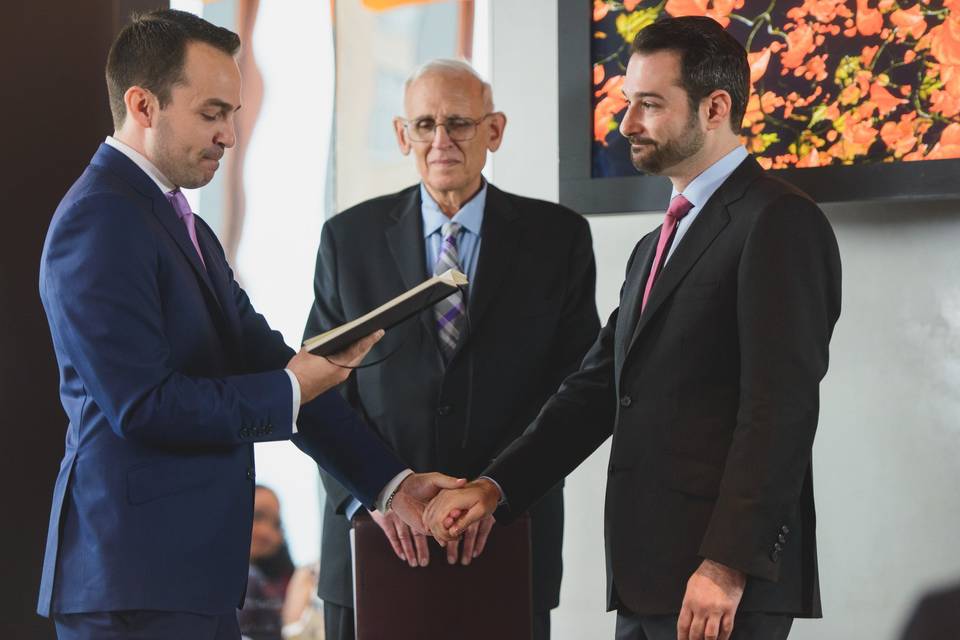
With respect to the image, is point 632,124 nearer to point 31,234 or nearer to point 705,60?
point 705,60

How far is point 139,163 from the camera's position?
6.33ft

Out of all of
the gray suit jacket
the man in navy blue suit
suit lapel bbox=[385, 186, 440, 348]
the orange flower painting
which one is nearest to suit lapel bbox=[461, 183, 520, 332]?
the gray suit jacket

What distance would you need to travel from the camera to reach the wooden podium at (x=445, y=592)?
222 centimetres

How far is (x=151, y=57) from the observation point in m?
1.94

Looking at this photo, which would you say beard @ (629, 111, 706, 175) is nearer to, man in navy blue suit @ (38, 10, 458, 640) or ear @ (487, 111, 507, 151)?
man in navy blue suit @ (38, 10, 458, 640)

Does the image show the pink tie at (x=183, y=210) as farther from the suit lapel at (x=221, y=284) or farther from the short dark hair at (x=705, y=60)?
the short dark hair at (x=705, y=60)

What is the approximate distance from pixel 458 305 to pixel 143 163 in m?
0.87

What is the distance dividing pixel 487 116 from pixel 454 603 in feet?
3.68

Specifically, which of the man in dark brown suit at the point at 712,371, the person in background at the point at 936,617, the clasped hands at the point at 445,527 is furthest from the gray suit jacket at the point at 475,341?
the person in background at the point at 936,617

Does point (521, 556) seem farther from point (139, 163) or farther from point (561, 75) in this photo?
point (561, 75)

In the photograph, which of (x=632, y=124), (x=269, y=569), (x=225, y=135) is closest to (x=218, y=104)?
(x=225, y=135)

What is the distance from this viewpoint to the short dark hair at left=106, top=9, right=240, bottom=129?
76.5 inches

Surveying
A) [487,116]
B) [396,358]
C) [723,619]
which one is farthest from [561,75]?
[723,619]

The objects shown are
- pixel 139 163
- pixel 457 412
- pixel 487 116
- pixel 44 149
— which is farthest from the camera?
pixel 487 116
